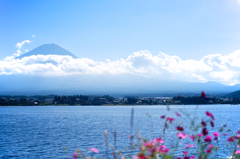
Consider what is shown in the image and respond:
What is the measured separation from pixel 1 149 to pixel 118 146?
10.7m

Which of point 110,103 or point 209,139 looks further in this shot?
point 110,103

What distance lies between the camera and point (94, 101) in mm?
156375

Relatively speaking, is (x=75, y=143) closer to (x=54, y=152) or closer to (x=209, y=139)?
(x=54, y=152)

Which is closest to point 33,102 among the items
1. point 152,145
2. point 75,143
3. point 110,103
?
point 110,103

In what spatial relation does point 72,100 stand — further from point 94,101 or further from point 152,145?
point 152,145

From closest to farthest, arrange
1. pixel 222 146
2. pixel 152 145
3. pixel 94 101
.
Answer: pixel 152 145 → pixel 222 146 → pixel 94 101

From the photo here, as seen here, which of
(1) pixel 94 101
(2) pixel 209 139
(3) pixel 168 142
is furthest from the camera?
(1) pixel 94 101

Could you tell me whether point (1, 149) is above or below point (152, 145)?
below

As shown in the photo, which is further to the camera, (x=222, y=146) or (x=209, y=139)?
(x=222, y=146)

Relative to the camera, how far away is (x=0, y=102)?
474ft

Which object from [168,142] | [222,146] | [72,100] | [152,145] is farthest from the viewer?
[72,100]

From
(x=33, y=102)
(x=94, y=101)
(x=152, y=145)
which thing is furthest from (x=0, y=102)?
(x=152, y=145)

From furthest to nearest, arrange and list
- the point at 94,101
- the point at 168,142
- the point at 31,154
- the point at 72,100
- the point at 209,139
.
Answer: the point at 94,101, the point at 72,100, the point at 168,142, the point at 31,154, the point at 209,139

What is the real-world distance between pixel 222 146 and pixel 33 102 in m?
142
